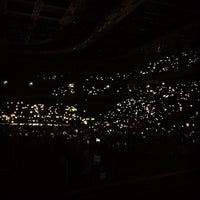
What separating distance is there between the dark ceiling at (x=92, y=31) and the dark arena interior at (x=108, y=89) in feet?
0.09

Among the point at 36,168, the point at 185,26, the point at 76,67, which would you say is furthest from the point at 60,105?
the point at 185,26

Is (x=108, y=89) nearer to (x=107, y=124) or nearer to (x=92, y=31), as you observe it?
(x=107, y=124)

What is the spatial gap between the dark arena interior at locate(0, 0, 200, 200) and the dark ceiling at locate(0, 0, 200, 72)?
3 cm

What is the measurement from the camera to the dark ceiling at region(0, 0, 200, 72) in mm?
6949

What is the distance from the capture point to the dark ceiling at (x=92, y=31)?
6.95 metres

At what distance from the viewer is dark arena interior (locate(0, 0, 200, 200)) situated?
22.9 feet

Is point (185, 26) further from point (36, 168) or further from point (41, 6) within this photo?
point (36, 168)

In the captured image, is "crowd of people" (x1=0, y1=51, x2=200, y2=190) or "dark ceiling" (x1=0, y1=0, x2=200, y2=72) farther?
"crowd of people" (x1=0, y1=51, x2=200, y2=190)

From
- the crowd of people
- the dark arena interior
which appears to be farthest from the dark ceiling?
the crowd of people

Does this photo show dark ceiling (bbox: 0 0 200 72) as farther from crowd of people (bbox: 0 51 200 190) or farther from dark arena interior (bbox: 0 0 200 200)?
crowd of people (bbox: 0 51 200 190)

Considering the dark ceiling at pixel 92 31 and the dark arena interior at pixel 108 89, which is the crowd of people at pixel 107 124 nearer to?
the dark arena interior at pixel 108 89

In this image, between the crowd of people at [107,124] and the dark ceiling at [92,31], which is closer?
the dark ceiling at [92,31]

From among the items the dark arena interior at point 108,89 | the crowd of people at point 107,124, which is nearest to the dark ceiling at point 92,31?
the dark arena interior at point 108,89

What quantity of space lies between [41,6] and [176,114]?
9887 mm
